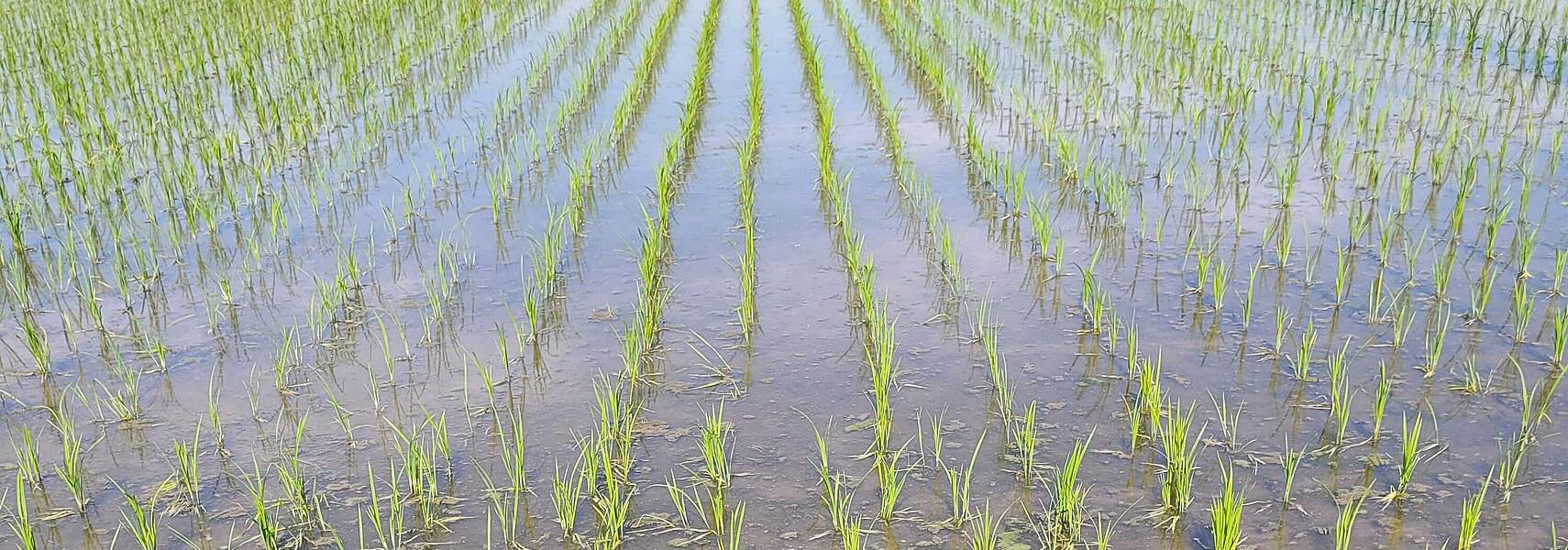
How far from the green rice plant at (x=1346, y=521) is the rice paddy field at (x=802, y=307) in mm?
17

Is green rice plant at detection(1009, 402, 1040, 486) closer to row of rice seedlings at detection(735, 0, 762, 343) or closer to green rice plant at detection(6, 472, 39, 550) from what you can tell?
row of rice seedlings at detection(735, 0, 762, 343)

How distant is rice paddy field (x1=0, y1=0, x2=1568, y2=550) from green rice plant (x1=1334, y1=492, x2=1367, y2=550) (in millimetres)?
17

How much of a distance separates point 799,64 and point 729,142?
1.86 meters

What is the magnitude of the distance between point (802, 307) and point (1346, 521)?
4.99 ft

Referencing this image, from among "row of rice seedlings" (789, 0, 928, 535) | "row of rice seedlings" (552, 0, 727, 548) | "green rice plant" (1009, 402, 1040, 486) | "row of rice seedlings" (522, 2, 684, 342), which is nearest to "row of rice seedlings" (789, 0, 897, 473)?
"row of rice seedlings" (789, 0, 928, 535)

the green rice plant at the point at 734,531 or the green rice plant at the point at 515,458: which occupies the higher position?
the green rice plant at the point at 515,458

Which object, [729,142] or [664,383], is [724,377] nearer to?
[664,383]

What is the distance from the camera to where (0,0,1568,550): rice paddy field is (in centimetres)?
220

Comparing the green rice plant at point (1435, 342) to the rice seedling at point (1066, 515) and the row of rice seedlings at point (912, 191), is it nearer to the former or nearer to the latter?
the rice seedling at point (1066, 515)

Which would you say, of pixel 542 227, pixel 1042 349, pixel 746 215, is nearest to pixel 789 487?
pixel 1042 349

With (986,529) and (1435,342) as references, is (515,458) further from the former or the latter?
(1435,342)

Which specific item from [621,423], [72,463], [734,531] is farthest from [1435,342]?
[72,463]

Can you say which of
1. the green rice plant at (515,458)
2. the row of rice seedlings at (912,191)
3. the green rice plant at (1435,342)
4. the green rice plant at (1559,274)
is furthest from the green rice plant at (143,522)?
the green rice plant at (1559,274)

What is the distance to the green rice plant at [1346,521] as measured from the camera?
1923mm
